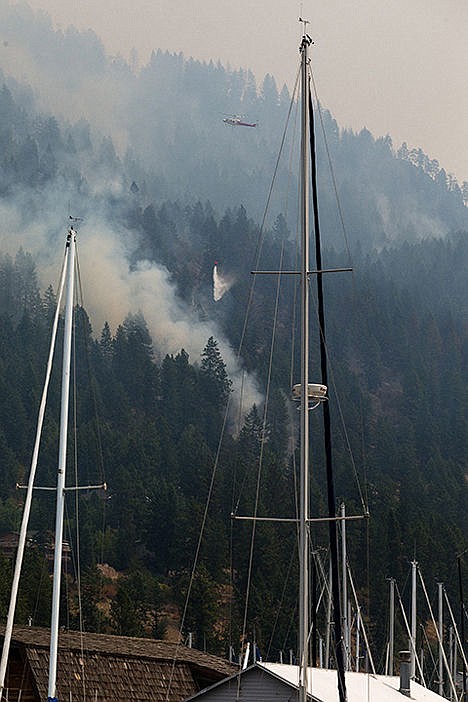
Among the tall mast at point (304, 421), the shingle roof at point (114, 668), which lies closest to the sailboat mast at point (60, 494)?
the tall mast at point (304, 421)

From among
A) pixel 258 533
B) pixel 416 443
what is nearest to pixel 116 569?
pixel 258 533

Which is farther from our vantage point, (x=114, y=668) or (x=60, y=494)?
(x=114, y=668)

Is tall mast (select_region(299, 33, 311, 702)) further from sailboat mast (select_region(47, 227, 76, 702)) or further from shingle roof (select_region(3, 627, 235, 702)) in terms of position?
shingle roof (select_region(3, 627, 235, 702))

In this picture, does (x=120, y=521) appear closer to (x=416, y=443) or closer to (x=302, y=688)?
(x=416, y=443)

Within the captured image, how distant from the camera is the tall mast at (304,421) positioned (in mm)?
25203

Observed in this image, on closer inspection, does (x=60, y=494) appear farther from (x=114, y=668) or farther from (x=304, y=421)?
(x=114, y=668)

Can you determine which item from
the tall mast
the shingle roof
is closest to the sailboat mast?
the tall mast

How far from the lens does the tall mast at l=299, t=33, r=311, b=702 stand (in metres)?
25.2

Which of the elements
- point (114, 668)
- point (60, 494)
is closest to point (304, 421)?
point (60, 494)

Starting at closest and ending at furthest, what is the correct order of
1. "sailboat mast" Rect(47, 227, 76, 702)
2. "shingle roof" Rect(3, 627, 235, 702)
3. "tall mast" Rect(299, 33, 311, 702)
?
"tall mast" Rect(299, 33, 311, 702), "sailboat mast" Rect(47, 227, 76, 702), "shingle roof" Rect(3, 627, 235, 702)

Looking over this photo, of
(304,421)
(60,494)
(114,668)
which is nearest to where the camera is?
(304,421)

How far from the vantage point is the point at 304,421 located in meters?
26.5

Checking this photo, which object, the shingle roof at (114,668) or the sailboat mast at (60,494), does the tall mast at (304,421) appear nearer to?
the sailboat mast at (60,494)

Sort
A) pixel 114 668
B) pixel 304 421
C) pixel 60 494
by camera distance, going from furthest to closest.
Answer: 1. pixel 114 668
2. pixel 60 494
3. pixel 304 421
